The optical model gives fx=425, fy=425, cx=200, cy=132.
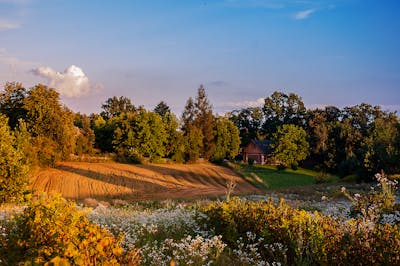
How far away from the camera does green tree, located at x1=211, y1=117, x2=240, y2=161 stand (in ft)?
269

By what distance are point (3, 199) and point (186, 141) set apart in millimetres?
56774

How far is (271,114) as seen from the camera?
341 feet

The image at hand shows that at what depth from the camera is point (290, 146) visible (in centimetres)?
8038

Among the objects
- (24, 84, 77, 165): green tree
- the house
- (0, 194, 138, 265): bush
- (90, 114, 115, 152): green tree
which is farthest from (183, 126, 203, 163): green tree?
(0, 194, 138, 265): bush

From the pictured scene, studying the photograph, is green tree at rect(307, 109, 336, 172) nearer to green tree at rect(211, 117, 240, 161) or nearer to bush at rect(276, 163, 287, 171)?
bush at rect(276, 163, 287, 171)

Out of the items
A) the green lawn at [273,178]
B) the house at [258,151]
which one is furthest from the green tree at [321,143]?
the house at [258,151]

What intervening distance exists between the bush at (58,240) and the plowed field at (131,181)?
26990 mm

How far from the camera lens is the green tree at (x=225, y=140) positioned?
82000 mm

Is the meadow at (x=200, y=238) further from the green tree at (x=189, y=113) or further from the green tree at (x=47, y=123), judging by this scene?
the green tree at (x=189, y=113)

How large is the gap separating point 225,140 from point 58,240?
7961 cm

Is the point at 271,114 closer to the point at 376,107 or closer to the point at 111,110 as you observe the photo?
the point at 376,107

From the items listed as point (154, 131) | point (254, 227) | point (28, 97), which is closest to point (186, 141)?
point (154, 131)

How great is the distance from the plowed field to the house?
2681cm

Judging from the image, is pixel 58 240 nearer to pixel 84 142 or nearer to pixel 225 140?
pixel 84 142
